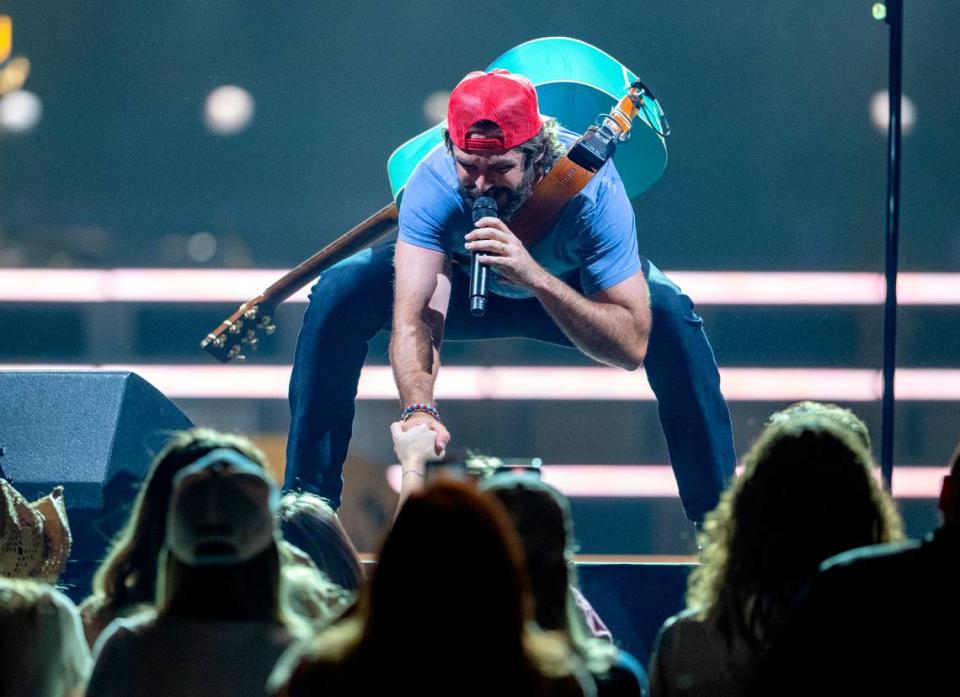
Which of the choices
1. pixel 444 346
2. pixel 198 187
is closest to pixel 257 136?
pixel 198 187

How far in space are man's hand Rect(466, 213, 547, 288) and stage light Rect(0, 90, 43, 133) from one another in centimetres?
250

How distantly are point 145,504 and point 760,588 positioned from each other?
0.87m

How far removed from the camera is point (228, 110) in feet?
15.4

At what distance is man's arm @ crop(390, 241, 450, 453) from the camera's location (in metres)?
3.19

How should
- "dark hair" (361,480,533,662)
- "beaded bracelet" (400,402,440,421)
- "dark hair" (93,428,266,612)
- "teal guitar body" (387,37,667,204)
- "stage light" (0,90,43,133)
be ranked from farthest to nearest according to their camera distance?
"stage light" (0,90,43,133) → "teal guitar body" (387,37,667,204) → "beaded bracelet" (400,402,440,421) → "dark hair" (93,428,266,612) → "dark hair" (361,480,533,662)

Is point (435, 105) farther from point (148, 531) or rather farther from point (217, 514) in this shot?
point (217, 514)

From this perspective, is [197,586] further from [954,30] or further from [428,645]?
[954,30]

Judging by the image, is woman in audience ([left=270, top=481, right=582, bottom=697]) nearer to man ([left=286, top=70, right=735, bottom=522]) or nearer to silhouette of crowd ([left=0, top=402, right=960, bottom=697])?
silhouette of crowd ([left=0, top=402, right=960, bottom=697])

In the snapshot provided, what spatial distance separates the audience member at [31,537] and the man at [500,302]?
34.9 inches

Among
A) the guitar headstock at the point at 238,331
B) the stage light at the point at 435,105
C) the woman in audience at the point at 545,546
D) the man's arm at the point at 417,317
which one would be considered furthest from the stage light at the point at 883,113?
the woman in audience at the point at 545,546

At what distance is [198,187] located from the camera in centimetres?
470

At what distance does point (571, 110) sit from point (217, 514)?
2.36 metres

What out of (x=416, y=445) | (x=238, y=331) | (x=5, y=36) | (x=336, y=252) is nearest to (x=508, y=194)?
(x=416, y=445)

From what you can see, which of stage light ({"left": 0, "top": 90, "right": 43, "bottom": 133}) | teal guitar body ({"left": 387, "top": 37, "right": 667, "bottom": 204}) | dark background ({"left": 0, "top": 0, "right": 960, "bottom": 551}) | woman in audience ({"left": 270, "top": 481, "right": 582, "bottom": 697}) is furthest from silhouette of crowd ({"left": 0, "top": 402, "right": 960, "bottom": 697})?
stage light ({"left": 0, "top": 90, "right": 43, "bottom": 133})
